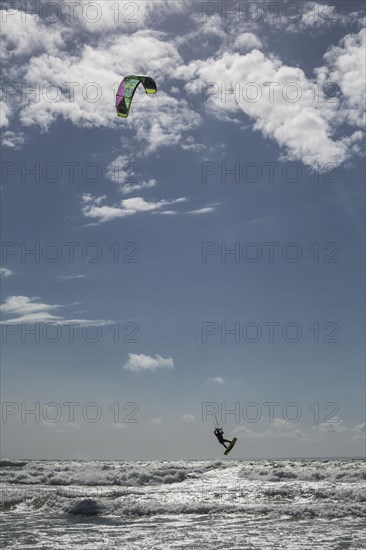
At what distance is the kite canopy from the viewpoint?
67.4 feet

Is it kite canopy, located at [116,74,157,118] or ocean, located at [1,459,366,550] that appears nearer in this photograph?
ocean, located at [1,459,366,550]

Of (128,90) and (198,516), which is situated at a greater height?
(128,90)

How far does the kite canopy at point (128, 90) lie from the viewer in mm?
20531

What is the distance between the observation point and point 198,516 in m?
21.7

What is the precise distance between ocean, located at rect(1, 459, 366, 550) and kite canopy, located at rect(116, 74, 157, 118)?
46.0 feet

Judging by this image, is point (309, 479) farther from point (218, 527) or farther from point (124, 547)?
point (124, 547)

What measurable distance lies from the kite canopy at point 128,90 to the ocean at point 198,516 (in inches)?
552

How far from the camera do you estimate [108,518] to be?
2144 cm

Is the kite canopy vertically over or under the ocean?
over

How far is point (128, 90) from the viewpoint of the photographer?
2155 cm

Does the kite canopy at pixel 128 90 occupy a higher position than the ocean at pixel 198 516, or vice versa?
the kite canopy at pixel 128 90

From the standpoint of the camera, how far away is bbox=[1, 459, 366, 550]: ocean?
16344mm

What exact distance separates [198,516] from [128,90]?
16446mm

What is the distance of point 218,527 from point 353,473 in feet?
66.9
